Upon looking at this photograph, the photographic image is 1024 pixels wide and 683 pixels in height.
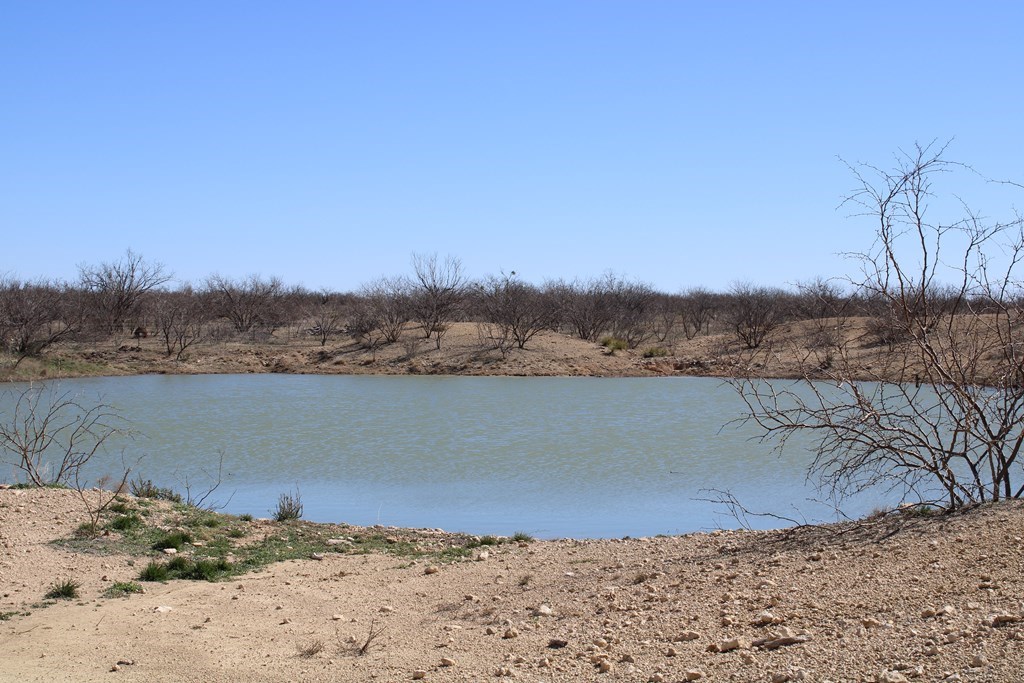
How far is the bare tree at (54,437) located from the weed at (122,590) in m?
3.90

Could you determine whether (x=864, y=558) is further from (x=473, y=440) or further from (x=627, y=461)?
(x=473, y=440)

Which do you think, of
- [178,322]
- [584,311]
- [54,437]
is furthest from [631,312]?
[54,437]

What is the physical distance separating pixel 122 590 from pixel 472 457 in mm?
11104

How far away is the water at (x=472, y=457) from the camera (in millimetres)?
13445

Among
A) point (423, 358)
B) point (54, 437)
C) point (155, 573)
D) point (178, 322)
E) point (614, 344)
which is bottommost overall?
point (155, 573)

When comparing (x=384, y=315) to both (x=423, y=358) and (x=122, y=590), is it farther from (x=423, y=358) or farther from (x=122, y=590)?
(x=122, y=590)

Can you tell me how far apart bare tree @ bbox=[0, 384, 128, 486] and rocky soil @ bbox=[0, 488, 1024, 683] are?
140 inches

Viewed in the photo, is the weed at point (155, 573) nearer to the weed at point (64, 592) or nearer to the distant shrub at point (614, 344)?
the weed at point (64, 592)

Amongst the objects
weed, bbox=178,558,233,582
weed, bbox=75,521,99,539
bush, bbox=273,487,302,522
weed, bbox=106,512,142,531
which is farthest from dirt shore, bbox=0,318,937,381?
weed, bbox=178,558,233,582

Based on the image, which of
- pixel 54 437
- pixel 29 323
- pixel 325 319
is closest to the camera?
pixel 54 437

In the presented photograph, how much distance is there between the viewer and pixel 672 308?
6219cm

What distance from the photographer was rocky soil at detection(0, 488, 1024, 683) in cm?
484

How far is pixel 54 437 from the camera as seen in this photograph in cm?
1708

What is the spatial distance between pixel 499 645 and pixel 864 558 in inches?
106
